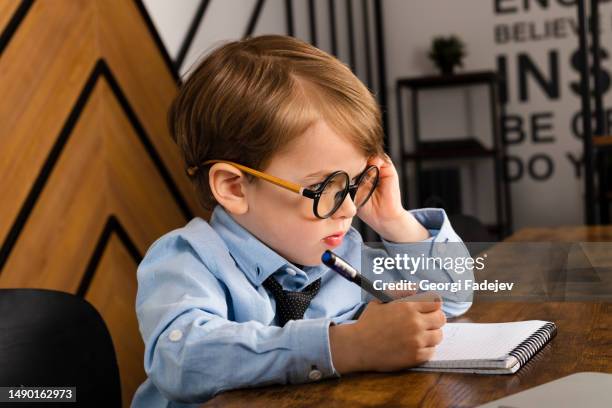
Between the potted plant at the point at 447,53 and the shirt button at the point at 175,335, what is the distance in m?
3.44

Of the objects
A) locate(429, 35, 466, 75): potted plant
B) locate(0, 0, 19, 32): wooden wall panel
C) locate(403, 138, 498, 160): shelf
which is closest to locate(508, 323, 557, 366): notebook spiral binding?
locate(0, 0, 19, 32): wooden wall panel

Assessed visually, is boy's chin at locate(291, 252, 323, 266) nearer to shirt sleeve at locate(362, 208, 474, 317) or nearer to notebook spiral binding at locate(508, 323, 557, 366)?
shirt sleeve at locate(362, 208, 474, 317)

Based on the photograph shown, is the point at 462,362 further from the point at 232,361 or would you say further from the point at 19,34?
the point at 19,34

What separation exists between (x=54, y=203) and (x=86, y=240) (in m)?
0.14

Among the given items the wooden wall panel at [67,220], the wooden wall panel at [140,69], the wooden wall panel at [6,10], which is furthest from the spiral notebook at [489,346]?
the wooden wall panel at [140,69]

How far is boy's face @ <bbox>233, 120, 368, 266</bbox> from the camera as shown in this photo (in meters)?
0.85

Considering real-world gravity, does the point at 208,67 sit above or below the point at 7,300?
above

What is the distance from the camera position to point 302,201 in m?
0.85

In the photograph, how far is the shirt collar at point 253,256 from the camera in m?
0.84

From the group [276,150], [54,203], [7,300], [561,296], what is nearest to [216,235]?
[276,150]

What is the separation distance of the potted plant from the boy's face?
316 cm

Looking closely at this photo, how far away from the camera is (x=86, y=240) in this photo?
1802mm

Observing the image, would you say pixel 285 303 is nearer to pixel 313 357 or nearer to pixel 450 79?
pixel 313 357

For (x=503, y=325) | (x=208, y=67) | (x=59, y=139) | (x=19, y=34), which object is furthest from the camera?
(x=59, y=139)
